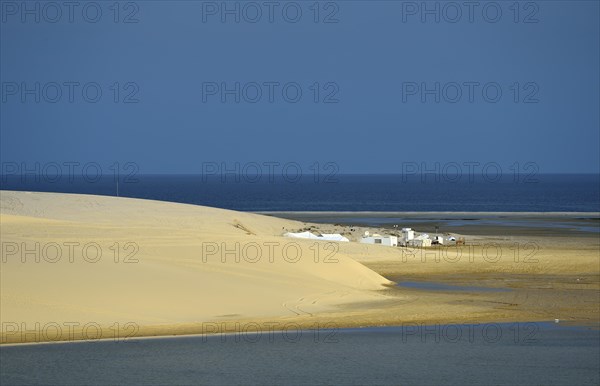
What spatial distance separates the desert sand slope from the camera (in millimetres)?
28797

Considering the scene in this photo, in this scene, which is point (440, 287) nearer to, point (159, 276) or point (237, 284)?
point (237, 284)

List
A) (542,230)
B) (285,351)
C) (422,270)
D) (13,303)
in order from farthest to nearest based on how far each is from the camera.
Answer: (542,230), (422,270), (13,303), (285,351)

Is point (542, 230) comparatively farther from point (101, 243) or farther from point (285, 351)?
point (285, 351)

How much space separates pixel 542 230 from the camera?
74.4 m

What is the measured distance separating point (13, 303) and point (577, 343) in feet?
50.4

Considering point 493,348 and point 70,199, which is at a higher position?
point 70,199

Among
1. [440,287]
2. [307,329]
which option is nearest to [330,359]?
[307,329]

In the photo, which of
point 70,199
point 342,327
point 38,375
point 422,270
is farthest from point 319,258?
point 70,199

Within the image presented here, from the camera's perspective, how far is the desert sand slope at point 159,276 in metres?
28.8

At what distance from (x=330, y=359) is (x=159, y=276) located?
409 inches

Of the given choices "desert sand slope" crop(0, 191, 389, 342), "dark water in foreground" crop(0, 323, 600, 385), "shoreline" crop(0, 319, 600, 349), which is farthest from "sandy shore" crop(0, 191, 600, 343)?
"dark water in foreground" crop(0, 323, 600, 385)

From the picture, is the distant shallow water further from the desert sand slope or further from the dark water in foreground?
the dark water in foreground

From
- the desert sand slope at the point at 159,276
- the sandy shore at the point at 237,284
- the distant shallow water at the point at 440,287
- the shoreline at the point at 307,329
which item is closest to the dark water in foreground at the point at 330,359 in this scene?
the shoreline at the point at 307,329

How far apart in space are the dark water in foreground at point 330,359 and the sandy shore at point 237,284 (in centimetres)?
146
